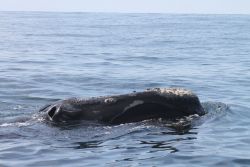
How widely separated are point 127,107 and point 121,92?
249 inches

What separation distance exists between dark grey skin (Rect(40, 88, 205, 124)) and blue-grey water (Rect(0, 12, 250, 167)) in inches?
7.9

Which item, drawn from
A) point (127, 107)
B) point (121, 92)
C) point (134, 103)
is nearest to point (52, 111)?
point (127, 107)

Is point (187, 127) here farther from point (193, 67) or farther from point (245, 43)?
point (245, 43)

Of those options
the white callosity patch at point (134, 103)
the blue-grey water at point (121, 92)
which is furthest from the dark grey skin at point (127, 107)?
the blue-grey water at point (121, 92)

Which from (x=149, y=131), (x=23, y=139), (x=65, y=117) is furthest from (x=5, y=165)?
(x=149, y=131)

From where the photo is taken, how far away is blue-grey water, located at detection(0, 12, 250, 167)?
9.52 m

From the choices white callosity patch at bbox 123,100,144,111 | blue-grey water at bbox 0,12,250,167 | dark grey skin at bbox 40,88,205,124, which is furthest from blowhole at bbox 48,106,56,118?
white callosity patch at bbox 123,100,144,111

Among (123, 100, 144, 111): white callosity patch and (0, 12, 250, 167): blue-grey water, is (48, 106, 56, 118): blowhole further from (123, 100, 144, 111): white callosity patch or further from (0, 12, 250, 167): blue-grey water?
(123, 100, 144, 111): white callosity patch

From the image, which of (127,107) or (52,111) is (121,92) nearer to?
(52,111)

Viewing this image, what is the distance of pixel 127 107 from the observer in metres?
10.9

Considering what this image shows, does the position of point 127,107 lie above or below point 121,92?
below

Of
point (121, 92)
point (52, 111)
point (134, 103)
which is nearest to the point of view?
point (134, 103)

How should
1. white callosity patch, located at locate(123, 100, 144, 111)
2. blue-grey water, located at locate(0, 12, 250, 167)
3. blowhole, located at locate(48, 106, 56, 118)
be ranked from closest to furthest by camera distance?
blue-grey water, located at locate(0, 12, 250, 167) → white callosity patch, located at locate(123, 100, 144, 111) → blowhole, located at locate(48, 106, 56, 118)

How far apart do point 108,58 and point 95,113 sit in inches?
677
